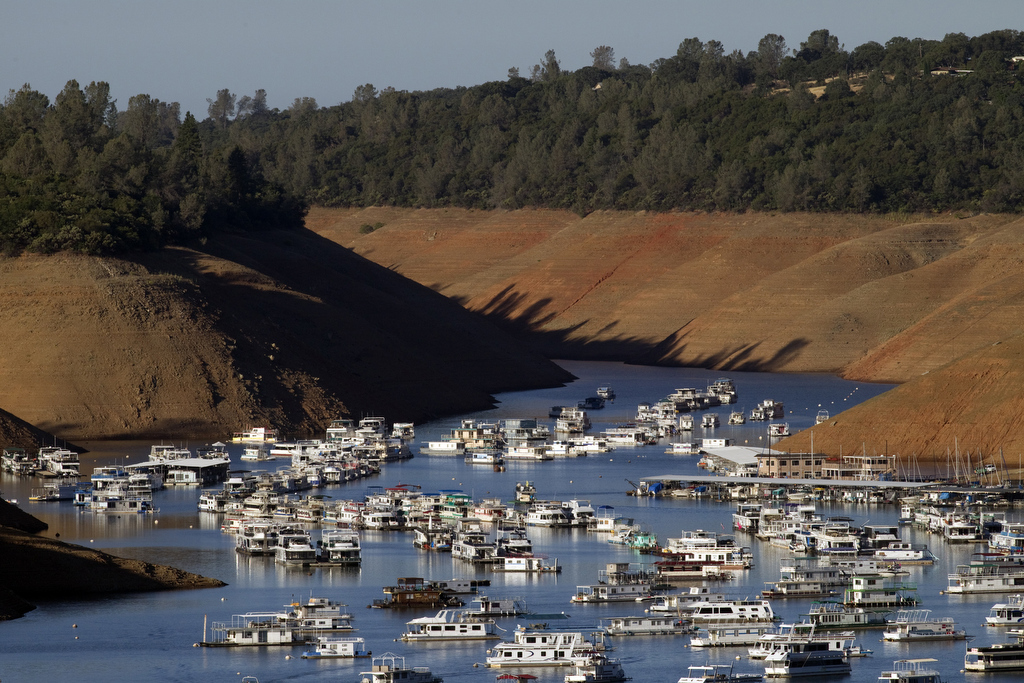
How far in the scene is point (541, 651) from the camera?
5981cm

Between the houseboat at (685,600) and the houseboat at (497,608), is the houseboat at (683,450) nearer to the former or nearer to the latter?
the houseboat at (685,600)

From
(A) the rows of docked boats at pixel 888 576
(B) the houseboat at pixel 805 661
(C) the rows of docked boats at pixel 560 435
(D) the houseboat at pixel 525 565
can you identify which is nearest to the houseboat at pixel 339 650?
(B) the houseboat at pixel 805 661

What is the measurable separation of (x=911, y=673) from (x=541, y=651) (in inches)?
473

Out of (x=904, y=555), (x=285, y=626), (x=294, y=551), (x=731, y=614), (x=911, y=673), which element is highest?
(x=294, y=551)

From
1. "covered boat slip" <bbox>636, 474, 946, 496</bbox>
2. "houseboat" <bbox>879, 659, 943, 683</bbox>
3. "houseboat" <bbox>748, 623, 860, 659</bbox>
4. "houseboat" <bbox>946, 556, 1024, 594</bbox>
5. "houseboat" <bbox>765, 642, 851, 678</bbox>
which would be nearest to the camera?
"houseboat" <bbox>879, 659, 943, 683</bbox>

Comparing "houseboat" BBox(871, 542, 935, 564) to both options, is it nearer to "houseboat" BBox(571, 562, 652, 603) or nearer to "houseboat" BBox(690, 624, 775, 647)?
"houseboat" BBox(571, 562, 652, 603)

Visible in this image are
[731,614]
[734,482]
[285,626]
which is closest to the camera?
[285,626]

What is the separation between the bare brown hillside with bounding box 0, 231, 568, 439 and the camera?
128 m

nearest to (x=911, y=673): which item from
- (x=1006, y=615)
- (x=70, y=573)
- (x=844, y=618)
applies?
(x=844, y=618)

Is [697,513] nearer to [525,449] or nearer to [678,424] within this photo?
[525,449]

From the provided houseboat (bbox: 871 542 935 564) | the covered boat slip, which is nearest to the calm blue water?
houseboat (bbox: 871 542 935 564)

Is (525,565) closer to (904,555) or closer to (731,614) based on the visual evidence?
(731,614)

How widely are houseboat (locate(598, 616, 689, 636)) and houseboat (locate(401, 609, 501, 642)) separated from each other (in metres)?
4.11

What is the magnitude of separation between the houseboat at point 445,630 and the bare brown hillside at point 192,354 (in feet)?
215
